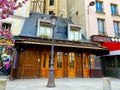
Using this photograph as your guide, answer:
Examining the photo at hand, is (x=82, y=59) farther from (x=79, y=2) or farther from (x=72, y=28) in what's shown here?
(x=79, y=2)

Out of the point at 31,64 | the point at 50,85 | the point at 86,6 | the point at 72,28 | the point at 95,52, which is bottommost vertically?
the point at 50,85

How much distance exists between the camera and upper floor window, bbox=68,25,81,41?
1409 centimetres

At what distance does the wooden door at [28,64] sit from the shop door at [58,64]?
5.80 ft

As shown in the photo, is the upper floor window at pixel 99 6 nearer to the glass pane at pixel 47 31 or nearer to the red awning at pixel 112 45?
the red awning at pixel 112 45

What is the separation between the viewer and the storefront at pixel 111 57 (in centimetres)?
1321

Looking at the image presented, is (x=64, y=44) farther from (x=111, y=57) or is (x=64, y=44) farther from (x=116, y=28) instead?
(x=116, y=28)

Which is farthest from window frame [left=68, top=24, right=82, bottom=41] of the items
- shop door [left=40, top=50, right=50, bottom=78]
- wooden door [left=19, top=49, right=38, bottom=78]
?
wooden door [left=19, top=49, right=38, bottom=78]

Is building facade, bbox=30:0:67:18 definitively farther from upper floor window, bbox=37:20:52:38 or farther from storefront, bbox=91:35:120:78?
storefront, bbox=91:35:120:78

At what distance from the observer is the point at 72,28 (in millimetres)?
14602

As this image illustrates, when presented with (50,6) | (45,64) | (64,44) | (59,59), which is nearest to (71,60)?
(59,59)

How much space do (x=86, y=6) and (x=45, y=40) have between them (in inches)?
280

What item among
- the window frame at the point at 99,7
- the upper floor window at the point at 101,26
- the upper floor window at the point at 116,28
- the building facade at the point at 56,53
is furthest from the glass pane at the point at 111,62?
the window frame at the point at 99,7

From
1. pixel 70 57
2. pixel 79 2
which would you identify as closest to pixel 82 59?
pixel 70 57

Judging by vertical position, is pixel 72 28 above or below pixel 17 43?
above
